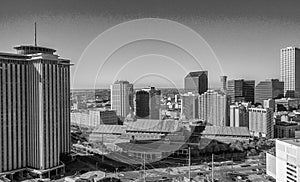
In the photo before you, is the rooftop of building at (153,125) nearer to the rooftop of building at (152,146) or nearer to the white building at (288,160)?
the rooftop of building at (152,146)

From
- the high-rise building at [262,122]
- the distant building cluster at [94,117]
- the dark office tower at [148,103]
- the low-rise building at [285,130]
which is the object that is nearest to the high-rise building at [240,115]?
the high-rise building at [262,122]

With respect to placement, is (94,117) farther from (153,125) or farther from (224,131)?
(224,131)

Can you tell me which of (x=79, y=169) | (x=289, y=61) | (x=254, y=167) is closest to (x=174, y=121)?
(x=254, y=167)

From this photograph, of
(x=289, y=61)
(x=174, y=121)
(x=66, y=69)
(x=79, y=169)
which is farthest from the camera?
(x=289, y=61)

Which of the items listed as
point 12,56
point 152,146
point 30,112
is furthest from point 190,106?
point 12,56

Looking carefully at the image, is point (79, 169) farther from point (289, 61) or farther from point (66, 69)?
point (289, 61)
